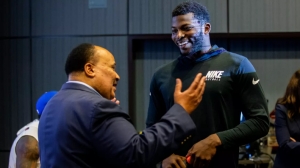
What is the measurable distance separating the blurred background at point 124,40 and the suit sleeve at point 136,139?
3.90 metres

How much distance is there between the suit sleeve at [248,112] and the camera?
75.0 inches

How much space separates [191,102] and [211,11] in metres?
3.86

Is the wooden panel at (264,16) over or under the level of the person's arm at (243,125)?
over

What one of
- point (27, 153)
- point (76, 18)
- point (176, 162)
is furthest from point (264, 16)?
point (176, 162)

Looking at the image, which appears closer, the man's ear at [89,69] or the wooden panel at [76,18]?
the man's ear at [89,69]

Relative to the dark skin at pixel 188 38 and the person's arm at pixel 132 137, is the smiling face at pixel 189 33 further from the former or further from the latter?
the person's arm at pixel 132 137

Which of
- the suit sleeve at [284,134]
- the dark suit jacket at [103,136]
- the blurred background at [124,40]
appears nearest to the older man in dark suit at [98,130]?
the dark suit jacket at [103,136]

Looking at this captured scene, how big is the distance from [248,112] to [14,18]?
4385 millimetres

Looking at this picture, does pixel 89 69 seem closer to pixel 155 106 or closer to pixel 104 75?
pixel 104 75

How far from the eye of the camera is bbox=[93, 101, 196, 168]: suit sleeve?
4.70ft

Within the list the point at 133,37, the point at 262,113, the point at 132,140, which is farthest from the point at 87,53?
the point at 133,37

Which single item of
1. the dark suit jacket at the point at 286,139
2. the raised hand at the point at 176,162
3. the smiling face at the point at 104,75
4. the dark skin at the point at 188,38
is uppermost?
the dark skin at the point at 188,38

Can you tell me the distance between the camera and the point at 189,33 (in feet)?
6.66

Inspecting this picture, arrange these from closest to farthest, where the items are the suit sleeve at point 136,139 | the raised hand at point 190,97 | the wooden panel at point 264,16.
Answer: the suit sleeve at point 136,139
the raised hand at point 190,97
the wooden panel at point 264,16
